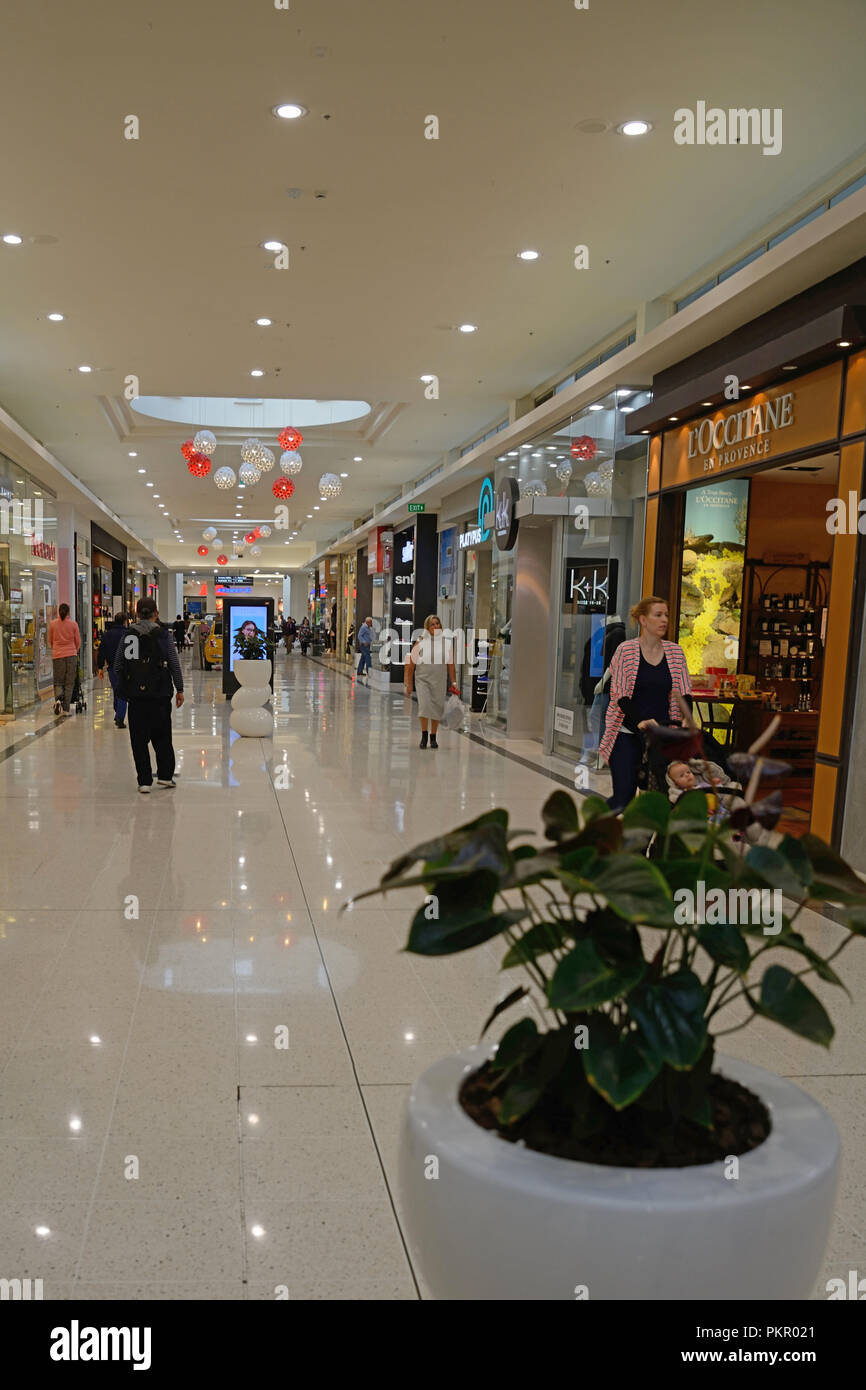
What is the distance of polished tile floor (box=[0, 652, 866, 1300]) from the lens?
97.6 inches

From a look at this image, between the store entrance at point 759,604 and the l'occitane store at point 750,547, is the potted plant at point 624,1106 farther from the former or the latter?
the store entrance at point 759,604

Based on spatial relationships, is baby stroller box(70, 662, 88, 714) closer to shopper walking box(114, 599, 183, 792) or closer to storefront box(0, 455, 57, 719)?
storefront box(0, 455, 57, 719)

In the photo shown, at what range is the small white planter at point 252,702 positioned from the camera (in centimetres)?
1302

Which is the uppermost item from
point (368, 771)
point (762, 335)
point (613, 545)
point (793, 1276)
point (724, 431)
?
point (762, 335)

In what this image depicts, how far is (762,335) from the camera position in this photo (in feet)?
23.9

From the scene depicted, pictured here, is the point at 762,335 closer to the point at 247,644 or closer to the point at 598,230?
the point at 598,230

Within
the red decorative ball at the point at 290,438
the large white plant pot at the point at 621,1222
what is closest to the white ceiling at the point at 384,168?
the red decorative ball at the point at 290,438

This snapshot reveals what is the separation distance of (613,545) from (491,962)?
6797 mm

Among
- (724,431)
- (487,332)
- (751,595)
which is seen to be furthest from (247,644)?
(724,431)

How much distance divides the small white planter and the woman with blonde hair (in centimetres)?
212

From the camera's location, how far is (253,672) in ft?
44.8

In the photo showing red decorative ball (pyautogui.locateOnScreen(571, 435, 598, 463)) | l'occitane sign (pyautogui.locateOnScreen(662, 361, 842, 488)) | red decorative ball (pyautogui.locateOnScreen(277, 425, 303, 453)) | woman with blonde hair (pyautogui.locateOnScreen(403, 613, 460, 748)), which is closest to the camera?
l'occitane sign (pyautogui.locateOnScreen(662, 361, 842, 488))

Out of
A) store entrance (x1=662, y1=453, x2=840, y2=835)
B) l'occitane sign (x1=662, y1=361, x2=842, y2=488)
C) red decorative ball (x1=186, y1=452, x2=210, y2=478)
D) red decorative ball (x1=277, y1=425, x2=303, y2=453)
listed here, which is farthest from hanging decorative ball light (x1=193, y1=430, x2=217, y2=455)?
store entrance (x1=662, y1=453, x2=840, y2=835)
